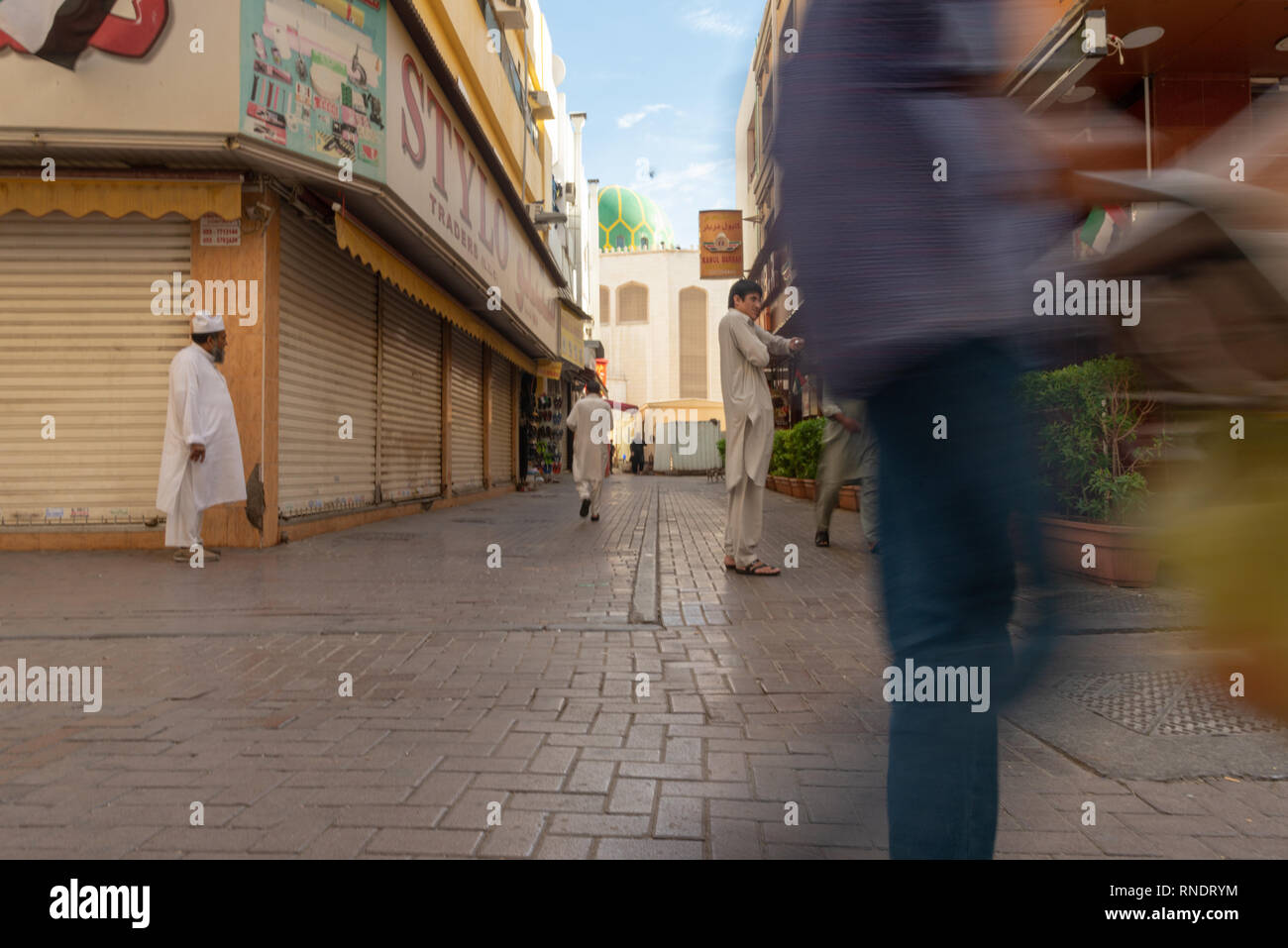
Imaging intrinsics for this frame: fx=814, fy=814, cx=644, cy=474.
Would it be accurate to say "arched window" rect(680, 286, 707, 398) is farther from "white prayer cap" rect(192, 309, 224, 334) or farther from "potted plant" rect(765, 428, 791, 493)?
"white prayer cap" rect(192, 309, 224, 334)

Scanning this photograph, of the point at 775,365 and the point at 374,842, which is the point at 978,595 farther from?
the point at 775,365

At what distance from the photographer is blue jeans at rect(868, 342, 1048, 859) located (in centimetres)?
138

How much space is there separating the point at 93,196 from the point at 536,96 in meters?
18.3

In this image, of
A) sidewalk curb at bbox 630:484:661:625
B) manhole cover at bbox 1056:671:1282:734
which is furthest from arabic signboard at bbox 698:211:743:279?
manhole cover at bbox 1056:671:1282:734

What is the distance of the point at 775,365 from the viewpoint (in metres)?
5.83

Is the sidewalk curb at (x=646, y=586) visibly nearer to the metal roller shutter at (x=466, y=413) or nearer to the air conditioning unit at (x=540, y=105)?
the metal roller shutter at (x=466, y=413)

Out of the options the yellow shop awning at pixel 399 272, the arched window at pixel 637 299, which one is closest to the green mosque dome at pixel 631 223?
the arched window at pixel 637 299

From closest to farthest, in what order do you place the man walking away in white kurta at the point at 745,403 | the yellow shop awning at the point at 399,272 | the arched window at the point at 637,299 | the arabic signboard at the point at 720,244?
the man walking away in white kurta at the point at 745,403, the yellow shop awning at the point at 399,272, the arabic signboard at the point at 720,244, the arched window at the point at 637,299

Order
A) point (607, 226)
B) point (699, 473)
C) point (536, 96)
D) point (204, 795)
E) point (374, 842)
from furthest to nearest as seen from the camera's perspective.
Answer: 1. point (607, 226)
2. point (699, 473)
3. point (536, 96)
4. point (204, 795)
5. point (374, 842)

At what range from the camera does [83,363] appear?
306 inches

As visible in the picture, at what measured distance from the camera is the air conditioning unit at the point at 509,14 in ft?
56.1

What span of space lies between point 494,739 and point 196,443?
5152 mm

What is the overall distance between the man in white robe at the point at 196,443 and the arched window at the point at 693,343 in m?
51.7

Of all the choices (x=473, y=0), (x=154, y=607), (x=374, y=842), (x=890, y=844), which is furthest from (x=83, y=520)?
(x=473, y=0)
